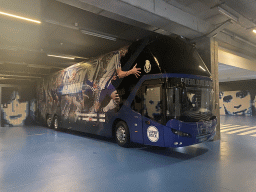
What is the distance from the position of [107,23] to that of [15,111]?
43.3 feet

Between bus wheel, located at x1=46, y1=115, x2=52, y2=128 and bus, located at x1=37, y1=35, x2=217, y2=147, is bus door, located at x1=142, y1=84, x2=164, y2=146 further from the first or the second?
bus wheel, located at x1=46, y1=115, x2=52, y2=128

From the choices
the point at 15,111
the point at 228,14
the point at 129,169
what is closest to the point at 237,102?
the point at 228,14

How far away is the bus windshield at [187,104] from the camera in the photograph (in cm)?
586

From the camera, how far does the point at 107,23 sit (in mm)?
8070

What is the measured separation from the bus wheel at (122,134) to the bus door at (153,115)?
93 centimetres

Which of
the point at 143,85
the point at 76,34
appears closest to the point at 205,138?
the point at 143,85

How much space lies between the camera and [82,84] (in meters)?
9.75

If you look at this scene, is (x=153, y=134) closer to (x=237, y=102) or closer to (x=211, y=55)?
(x=211, y=55)

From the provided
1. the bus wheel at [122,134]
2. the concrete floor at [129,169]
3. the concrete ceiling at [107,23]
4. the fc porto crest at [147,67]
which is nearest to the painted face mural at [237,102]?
the concrete ceiling at [107,23]

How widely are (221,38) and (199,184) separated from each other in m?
8.09

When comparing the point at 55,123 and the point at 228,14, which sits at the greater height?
the point at 228,14

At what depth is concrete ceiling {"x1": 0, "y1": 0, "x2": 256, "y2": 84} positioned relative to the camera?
20.6ft

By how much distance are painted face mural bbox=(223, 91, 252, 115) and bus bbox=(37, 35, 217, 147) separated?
23698 millimetres

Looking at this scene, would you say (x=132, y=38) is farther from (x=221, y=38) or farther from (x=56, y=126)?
(x=56, y=126)
